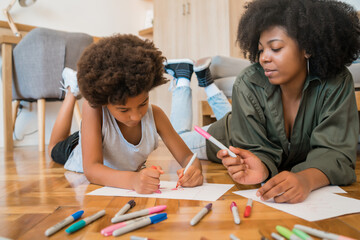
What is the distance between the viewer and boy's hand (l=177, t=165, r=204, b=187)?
2.80 ft

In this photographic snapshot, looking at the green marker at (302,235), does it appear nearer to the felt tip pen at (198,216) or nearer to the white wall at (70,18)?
the felt tip pen at (198,216)

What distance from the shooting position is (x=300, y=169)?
Result: 0.86 meters

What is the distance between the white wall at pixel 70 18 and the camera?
8.45ft

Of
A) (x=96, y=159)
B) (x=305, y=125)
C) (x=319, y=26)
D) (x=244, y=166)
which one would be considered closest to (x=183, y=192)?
(x=244, y=166)

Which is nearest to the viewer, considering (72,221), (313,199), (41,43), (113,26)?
(72,221)

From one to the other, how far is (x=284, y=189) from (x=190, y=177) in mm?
269

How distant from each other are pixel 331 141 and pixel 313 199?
24 centimetres

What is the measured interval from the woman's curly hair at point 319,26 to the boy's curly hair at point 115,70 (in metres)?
0.41

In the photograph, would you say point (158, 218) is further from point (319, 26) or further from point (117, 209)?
point (319, 26)

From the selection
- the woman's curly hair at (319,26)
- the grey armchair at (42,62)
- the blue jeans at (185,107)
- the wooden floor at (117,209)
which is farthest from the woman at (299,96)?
the grey armchair at (42,62)

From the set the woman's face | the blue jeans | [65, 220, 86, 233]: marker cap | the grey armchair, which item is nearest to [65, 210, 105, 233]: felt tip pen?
[65, 220, 86, 233]: marker cap

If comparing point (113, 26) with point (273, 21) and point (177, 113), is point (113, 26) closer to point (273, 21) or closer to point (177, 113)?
point (177, 113)

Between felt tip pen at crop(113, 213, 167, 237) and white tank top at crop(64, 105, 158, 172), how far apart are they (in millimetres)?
446

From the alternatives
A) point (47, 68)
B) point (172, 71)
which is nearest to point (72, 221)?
point (172, 71)
